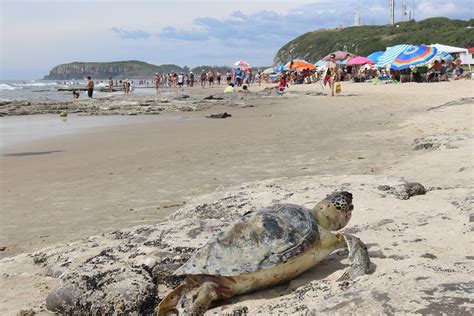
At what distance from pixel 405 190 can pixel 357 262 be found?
2.56 metres

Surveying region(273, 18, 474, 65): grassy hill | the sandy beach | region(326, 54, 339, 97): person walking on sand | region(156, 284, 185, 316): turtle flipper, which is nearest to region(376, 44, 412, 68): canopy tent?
region(326, 54, 339, 97): person walking on sand

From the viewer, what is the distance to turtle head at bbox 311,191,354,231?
3594mm

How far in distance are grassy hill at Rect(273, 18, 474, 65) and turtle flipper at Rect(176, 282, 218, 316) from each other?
7711 centimetres

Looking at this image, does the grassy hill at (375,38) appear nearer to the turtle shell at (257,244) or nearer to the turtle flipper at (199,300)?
the turtle shell at (257,244)

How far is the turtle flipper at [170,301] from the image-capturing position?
3297 millimetres

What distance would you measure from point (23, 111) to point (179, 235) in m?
23.5

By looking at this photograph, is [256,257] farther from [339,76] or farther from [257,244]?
[339,76]

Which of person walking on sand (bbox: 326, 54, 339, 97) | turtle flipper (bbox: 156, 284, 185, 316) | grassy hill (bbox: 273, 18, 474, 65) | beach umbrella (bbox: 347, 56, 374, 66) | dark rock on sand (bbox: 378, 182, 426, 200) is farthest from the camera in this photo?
grassy hill (bbox: 273, 18, 474, 65)

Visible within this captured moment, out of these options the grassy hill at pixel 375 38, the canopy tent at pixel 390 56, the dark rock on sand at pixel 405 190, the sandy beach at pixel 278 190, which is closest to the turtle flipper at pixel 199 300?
the sandy beach at pixel 278 190

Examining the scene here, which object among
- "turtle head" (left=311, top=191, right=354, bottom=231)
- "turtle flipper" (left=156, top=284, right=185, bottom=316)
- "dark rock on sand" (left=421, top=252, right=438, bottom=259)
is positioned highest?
"turtle head" (left=311, top=191, right=354, bottom=231)

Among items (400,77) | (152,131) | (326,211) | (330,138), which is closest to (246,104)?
(152,131)

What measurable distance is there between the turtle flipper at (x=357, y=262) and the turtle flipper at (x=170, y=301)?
105cm

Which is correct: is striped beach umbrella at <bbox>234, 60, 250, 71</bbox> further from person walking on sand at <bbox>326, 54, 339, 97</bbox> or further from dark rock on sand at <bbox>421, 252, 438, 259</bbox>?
dark rock on sand at <bbox>421, 252, 438, 259</bbox>

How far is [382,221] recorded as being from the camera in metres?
4.57
